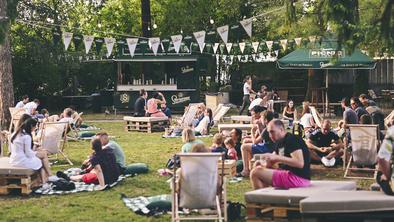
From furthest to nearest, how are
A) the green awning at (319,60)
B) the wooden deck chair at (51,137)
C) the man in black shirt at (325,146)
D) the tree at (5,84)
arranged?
1. the green awning at (319,60)
2. the tree at (5,84)
3. the wooden deck chair at (51,137)
4. the man in black shirt at (325,146)

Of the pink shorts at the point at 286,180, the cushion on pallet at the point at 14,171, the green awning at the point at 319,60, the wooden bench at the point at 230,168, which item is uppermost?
the green awning at the point at 319,60

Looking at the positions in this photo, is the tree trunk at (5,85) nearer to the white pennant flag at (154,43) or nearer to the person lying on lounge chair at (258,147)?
the white pennant flag at (154,43)

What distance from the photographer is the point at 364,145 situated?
13242mm

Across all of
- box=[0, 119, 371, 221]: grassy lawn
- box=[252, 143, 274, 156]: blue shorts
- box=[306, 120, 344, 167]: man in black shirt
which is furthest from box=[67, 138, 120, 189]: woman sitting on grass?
box=[306, 120, 344, 167]: man in black shirt

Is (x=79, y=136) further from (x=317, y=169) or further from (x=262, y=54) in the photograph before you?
(x=262, y=54)

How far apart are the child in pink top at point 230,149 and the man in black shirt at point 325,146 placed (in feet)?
4.79

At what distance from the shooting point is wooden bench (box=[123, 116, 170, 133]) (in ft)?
78.5

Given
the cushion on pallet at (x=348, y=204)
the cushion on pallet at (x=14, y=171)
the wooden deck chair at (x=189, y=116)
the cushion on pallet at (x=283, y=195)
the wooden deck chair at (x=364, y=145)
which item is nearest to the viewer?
the cushion on pallet at (x=348, y=204)

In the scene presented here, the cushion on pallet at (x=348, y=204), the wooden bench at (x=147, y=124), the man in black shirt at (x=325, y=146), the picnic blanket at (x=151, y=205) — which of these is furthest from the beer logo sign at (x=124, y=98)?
the cushion on pallet at (x=348, y=204)

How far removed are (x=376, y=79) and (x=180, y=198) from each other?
28.6 meters

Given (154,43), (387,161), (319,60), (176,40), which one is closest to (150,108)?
(176,40)

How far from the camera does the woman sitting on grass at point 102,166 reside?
12625 mm

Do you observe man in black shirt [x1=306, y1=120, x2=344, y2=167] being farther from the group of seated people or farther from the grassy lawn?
the group of seated people

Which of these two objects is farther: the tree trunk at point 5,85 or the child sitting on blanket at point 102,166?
the tree trunk at point 5,85
